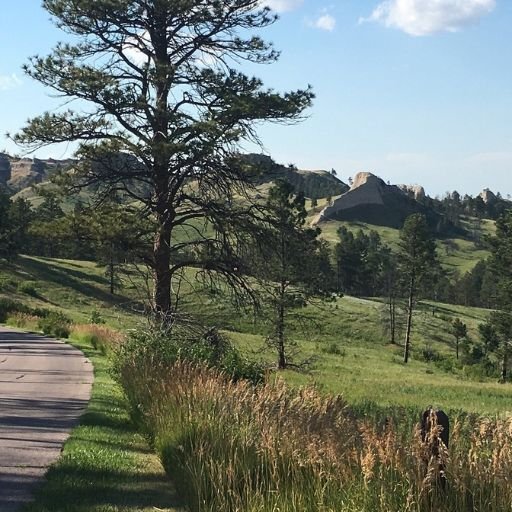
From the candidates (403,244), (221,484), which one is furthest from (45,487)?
(403,244)

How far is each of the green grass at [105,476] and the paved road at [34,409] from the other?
0.21m

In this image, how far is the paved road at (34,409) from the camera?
24.2 feet

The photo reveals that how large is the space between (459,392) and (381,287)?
313ft

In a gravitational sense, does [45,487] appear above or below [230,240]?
below

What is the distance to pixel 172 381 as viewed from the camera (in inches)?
366

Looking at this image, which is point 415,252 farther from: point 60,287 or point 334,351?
point 60,287

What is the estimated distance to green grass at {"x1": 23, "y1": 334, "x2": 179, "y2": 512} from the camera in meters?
6.33

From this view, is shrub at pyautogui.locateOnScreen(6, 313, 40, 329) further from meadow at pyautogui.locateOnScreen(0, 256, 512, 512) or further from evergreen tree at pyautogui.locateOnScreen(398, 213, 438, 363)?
evergreen tree at pyautogui.locateOnScreen(398, 213, 438, 363)

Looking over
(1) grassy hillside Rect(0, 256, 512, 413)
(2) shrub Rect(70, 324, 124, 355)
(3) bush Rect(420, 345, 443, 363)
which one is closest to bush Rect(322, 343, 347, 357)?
(1) grassy hillside Rect(0, 256, 512, 413)

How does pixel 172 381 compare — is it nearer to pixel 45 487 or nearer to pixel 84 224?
pixel 45 487

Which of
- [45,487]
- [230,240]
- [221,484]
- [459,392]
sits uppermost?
[230,240]

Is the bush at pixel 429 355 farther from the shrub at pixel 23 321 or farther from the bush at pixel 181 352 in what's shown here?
the bush at pixel 181 352

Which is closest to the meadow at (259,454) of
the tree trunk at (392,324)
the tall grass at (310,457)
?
the tall grass at (310,457)

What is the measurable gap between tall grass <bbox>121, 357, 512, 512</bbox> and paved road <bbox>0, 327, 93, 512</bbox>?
1.48 m
